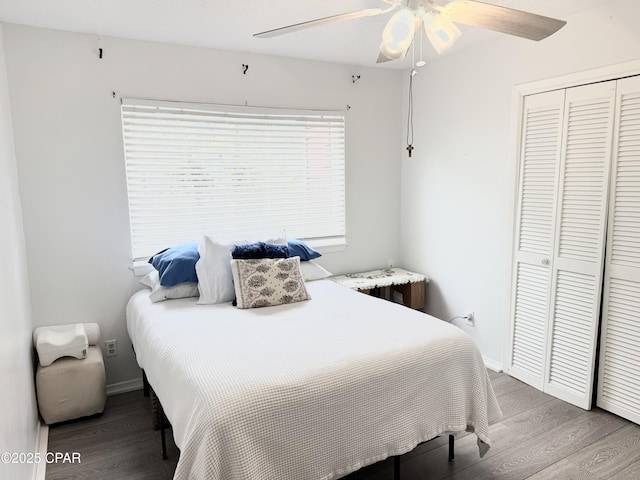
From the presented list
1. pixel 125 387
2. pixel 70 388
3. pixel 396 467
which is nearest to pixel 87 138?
pixel 70 388

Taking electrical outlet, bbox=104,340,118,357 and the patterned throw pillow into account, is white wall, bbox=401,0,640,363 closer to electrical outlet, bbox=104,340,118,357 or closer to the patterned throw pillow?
the patterned throw pillow

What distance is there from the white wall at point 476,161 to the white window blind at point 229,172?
2.55 feet

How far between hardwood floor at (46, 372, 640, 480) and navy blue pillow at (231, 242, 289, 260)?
3.94 ft

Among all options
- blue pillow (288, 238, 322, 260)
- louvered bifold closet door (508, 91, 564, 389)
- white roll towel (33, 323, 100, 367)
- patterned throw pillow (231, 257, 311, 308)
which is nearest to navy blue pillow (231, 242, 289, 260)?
patterned throw pillow (231, 257, 311, 308)

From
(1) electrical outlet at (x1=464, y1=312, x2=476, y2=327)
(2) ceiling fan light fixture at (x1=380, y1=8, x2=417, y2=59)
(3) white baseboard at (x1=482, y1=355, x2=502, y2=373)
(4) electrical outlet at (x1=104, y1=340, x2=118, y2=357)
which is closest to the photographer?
(2) ceiling fan light fixture at (x1=380, y1=8, x2=417, y2=59)

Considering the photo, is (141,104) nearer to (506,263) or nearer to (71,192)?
(71,192)

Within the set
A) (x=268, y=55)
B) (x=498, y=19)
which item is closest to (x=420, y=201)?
(x=268, y=55)

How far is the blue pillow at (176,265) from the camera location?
9.11 feet

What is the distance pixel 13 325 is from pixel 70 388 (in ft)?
2.76

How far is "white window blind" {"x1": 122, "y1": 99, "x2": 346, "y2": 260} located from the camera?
10.1 feet

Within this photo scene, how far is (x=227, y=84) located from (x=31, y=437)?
8.50ft

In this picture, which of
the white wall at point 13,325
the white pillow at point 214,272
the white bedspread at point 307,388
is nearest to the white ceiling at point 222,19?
the white wall at point 13,325

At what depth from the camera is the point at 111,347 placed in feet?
10.1

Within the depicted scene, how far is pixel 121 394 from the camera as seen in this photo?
3.07 meters
